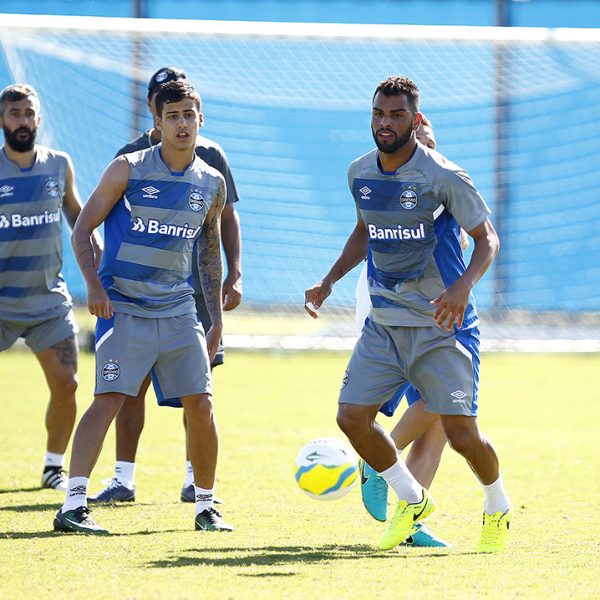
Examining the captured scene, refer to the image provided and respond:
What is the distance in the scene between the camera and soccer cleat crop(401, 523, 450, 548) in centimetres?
680

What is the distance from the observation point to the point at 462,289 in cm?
620

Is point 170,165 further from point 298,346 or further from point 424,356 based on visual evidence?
point 298,346

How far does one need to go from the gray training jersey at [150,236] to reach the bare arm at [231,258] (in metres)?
0.58

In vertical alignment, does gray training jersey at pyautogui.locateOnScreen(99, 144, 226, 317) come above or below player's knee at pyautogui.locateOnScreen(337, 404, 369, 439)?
above

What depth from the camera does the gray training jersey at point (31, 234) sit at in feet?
28.7

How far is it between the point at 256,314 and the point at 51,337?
6.77 meters

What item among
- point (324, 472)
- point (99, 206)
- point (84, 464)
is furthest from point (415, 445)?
point (99, 206)

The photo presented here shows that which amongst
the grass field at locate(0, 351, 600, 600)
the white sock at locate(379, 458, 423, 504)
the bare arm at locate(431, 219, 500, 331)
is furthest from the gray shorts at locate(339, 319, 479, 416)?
the grass field at locate(0, 351, 600, 600)

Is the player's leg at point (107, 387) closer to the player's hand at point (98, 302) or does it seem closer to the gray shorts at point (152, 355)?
the gray shorts at point (152, 355)

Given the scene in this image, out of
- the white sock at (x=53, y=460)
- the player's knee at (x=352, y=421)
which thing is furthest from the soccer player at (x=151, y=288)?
the white sock at (x=53, y=460)

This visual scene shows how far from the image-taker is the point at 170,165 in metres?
7.19

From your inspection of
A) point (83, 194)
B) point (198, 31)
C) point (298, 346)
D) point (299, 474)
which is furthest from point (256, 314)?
point (299, 474)

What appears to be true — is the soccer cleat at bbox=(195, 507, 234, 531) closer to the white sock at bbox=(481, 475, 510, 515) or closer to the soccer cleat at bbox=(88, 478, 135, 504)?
the soccer cleat at bbox=(88, 478, 135, 504)

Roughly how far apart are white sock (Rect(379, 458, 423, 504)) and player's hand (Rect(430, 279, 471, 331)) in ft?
2.95
